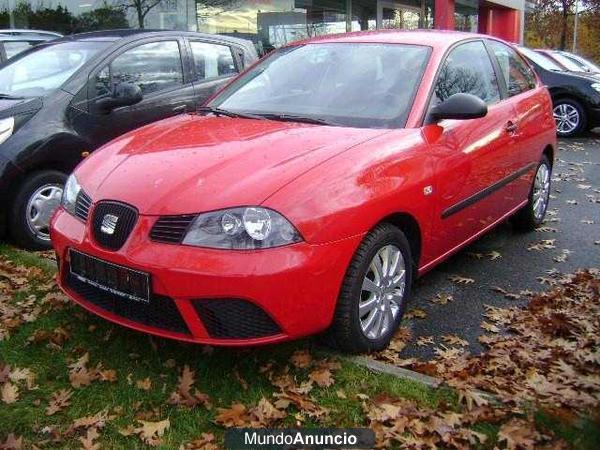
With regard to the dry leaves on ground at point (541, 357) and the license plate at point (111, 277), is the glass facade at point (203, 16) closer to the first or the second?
the dry leaves on ground at point (541, 357)

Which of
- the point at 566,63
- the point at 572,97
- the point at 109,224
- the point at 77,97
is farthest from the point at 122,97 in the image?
the point at 566,63

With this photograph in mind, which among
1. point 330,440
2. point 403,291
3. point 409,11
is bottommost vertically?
point 330,440

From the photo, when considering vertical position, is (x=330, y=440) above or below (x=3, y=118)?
below

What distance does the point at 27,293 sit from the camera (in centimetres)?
430

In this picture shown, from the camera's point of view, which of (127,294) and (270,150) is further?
(270,150)

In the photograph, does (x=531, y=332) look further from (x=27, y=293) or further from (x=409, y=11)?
(x=409, y=11)

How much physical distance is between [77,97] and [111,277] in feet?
9.15

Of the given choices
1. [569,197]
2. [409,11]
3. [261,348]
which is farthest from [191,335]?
[409,11]

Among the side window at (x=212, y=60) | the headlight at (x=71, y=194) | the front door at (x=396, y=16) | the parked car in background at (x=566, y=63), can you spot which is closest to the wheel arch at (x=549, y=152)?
the side window at (x=212, y=60)

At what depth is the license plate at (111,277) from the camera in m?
3.03

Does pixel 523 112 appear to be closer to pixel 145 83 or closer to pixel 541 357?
pixel 541 357

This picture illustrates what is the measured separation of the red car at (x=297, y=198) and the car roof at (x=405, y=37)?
0.02 m

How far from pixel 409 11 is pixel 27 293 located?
21700 mm

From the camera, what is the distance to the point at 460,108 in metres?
3.84
